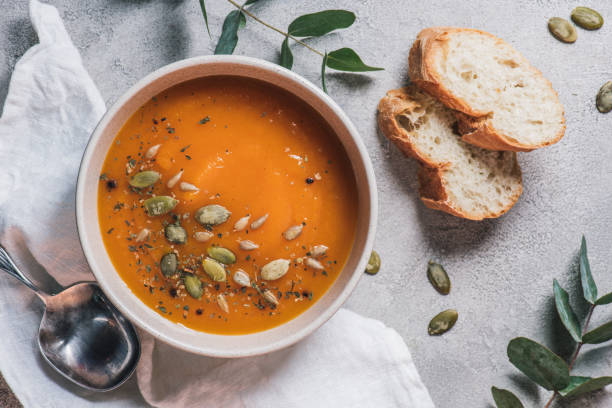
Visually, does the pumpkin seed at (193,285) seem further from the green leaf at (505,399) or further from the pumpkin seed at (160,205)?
the green leaf at (505,399)

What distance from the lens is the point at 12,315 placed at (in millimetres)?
1933

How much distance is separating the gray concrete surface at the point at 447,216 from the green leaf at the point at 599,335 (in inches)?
5.2

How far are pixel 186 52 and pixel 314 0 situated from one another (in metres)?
0.53

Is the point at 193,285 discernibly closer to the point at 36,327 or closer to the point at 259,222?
the point at 259,222

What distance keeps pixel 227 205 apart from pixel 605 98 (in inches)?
61.6

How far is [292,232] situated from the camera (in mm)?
1631

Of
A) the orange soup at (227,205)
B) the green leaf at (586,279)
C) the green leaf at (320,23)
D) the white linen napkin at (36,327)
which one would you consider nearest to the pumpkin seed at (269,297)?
the orange soup at (227,205)

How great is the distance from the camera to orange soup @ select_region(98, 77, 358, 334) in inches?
63.7

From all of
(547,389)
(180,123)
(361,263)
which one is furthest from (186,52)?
(547,389)

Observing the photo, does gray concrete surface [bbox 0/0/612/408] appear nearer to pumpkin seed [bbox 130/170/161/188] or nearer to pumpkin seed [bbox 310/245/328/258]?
pumpkin seed [bbox 310/245/328/258]

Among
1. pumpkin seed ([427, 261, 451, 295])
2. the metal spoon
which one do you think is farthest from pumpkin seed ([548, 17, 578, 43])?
the metal spoon

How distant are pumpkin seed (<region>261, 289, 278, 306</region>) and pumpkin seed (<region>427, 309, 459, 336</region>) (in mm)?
687

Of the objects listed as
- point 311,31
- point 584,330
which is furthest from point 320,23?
point 584,330

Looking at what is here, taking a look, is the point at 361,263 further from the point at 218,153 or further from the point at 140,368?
the point at 140,368
